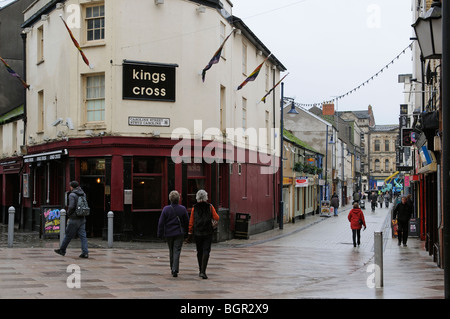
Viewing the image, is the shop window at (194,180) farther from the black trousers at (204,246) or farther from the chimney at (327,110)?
the chimney at (327,110)

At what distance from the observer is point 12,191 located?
2952cm

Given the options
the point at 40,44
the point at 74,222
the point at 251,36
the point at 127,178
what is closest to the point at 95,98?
the point at 127,178

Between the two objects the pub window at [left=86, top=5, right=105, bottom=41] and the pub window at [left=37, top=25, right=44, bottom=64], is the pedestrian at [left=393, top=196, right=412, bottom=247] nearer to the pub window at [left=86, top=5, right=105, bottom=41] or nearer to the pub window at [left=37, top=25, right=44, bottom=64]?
the pub window at [left=86, top=5, right=105, bottom=41]

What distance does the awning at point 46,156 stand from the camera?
19.8 metres

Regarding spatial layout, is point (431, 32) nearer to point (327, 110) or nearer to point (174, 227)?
point (174, 227)

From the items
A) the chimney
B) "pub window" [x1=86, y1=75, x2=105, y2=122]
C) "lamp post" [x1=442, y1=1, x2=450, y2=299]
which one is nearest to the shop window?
"pub window" [x1=86, y1=75, x2=105, y2=122]

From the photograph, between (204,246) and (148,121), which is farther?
Result: (148,121)

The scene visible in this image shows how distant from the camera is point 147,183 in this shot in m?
19.5

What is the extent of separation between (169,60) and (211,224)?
992 cm

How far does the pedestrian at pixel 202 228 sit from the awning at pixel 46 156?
9676 mm

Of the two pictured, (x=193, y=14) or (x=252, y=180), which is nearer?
(x=193, y=14)

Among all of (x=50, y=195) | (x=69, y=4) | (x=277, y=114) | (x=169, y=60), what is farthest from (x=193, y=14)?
(x=277, y=114)

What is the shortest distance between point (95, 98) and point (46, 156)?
3.25 metres
